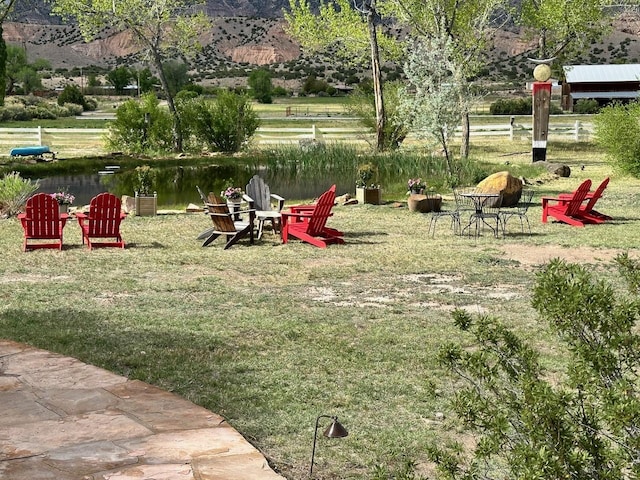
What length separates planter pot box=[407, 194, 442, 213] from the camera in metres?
17.0

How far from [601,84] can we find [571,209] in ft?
163

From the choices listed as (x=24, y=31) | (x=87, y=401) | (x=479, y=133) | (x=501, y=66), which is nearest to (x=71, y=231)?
(x=87, y=401)

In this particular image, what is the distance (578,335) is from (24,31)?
5104 inches

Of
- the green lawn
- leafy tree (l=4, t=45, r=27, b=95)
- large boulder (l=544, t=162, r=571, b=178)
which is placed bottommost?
the green lawn

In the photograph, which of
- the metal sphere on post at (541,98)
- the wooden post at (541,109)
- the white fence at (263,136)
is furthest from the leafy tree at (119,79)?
the metal sphere on post at (541,98)

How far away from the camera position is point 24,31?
12456cm

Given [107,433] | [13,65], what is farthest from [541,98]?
[13,65]

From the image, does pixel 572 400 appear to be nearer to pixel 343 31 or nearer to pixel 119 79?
pixel 343 31

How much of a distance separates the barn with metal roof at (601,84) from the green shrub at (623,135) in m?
37.7

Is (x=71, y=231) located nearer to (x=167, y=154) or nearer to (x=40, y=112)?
(x=167, y=154)

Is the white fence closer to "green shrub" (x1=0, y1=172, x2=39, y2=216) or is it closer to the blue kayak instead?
the blue kayak

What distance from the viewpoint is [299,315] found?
352 inches

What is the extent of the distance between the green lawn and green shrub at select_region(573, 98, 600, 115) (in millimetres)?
40753

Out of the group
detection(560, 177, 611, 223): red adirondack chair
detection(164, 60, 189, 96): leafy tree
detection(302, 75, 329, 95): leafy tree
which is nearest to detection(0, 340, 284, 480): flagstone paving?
detection(560, 177, 611, 223): red adirondack chair
